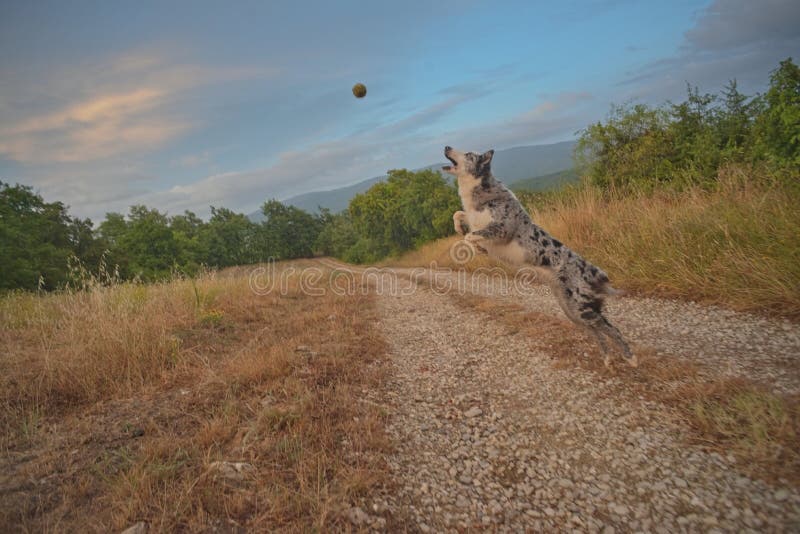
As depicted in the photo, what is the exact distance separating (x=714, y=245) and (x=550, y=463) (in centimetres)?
634

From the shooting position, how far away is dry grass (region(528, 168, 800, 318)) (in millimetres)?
4984

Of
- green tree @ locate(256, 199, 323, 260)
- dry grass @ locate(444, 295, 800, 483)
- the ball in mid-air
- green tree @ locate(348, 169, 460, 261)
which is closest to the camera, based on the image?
dry grass @ locate(444, 295, 800, 483)

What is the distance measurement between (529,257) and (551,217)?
9.19 m

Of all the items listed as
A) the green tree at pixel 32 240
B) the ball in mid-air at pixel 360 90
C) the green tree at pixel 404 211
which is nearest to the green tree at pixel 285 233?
the green tree at pixel 404 211

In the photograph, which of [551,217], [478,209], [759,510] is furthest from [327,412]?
[551,217]

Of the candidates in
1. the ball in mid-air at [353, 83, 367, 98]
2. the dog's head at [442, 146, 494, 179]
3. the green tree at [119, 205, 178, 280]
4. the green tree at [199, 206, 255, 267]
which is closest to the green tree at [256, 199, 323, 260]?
the green tree at [199, 206, 255, 267]

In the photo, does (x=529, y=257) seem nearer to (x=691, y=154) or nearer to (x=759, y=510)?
(x=759, y=510)

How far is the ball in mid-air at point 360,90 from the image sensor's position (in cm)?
→ 839

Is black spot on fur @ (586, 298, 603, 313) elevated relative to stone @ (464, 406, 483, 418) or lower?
elevated

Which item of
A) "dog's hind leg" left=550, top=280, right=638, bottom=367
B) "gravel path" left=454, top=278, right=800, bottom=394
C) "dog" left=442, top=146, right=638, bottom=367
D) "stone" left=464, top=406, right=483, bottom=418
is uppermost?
"dog" left=442, top=146, right=638, bottom=367

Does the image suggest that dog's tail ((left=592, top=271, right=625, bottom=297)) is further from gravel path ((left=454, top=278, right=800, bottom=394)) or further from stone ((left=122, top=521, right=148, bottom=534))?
stone ((left=122, top=521, right=148, bottom=534))

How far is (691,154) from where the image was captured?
11.5 metres

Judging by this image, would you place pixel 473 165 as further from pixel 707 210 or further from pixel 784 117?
pixel 784 117

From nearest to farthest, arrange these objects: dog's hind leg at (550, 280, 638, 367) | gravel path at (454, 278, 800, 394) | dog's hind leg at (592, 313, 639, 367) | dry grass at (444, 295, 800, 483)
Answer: dry grass at (444, 295, 800, 483) → gravel path at (454, 278, 800, 394) → dog's hind leg at (592, 313, 639, 367) → dog's hind leg at (550, 280, 638, 367)
